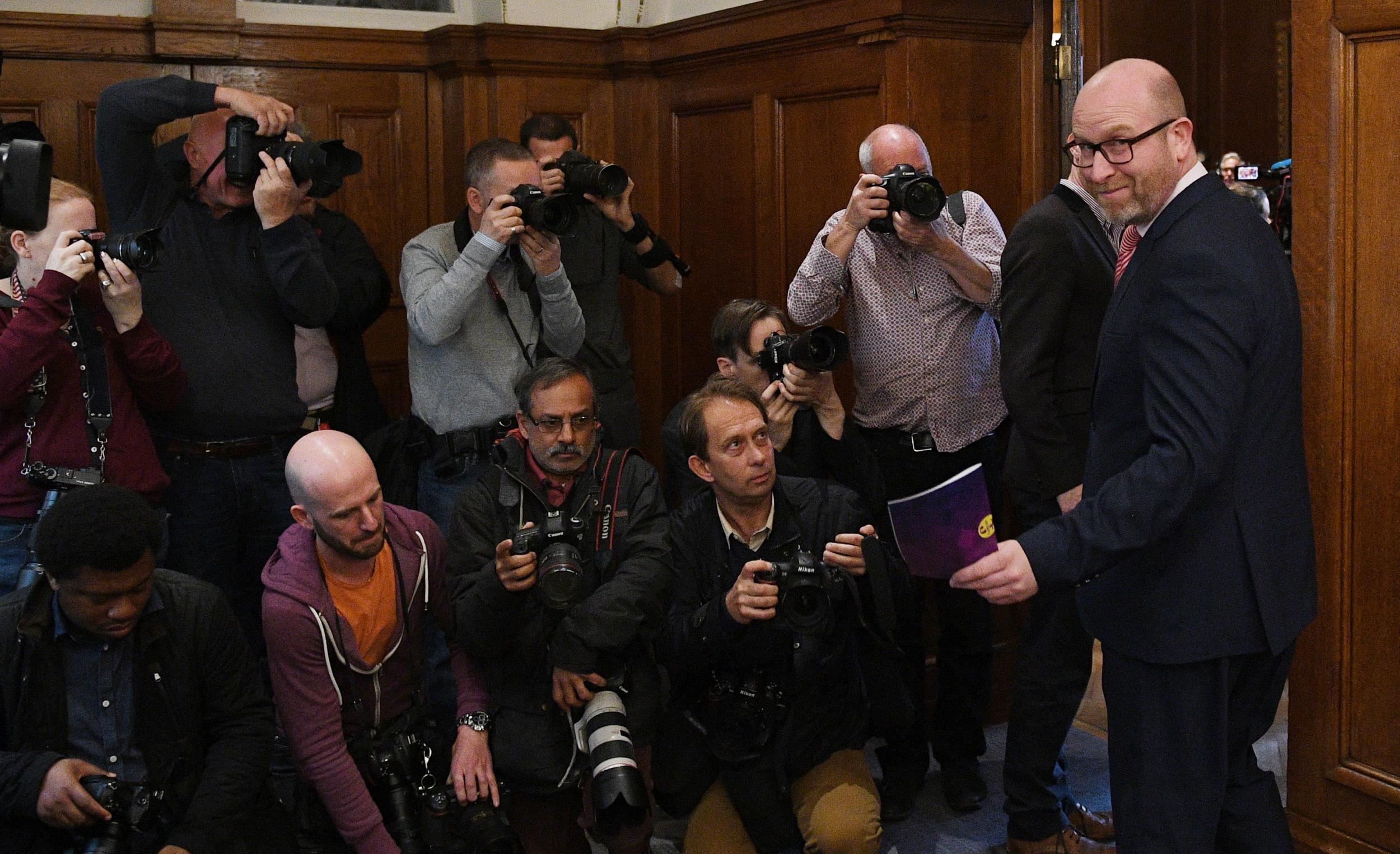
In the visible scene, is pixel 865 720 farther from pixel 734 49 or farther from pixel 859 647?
pixel 734 49

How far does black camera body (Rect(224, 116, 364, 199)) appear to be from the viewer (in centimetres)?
320

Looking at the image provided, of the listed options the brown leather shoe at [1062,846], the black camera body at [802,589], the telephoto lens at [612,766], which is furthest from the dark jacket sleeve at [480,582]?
the brown leather shoe at [1062,846]

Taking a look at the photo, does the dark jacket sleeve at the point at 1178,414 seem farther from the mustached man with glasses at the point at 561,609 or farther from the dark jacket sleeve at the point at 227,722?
the dark jacket sleeve at the point at 227,722

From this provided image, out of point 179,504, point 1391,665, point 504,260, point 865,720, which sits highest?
point 504,260

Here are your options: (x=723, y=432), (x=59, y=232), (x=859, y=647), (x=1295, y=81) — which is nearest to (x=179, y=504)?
(x=59, y=232)

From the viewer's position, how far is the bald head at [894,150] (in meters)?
3.32

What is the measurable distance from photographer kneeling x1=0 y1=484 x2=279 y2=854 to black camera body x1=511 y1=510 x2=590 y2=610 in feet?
1.86

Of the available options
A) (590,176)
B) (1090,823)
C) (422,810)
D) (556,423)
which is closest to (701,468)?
(556,423)

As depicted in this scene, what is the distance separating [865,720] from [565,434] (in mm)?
858

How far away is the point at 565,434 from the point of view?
2951 mm

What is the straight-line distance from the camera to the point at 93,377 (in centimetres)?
303

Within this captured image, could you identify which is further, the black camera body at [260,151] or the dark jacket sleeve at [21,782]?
the black camera body at [260,151]

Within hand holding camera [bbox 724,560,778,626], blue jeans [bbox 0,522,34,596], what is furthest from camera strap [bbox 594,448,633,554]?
blue jeans [bbox 0,522,34,596]

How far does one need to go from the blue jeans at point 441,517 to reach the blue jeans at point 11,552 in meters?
0.84
